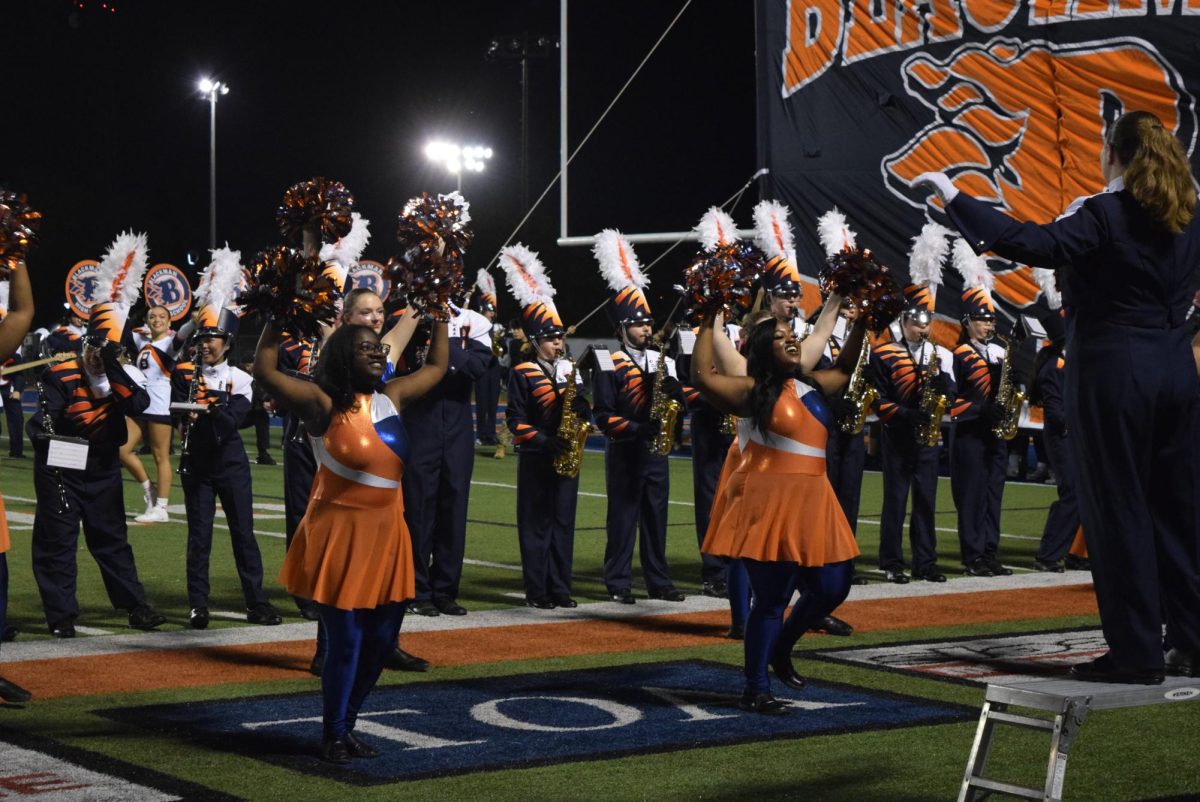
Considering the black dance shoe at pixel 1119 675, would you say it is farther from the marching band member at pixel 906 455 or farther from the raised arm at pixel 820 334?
the marching band member at pixel 906 455

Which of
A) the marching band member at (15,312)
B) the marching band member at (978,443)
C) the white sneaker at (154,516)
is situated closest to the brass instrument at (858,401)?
the marching band member at (978,443)

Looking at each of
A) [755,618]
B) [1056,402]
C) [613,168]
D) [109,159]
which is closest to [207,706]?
[755,618]

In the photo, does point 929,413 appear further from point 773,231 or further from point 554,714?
point 554,714

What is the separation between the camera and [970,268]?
513 inches

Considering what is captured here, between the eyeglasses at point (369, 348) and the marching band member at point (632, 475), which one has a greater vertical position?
the eyeglasses at point (369, 348)

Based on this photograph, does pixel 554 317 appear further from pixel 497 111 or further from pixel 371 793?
pixel 497 111

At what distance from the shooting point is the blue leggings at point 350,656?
589 centimetres

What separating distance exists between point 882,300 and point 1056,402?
5250mm

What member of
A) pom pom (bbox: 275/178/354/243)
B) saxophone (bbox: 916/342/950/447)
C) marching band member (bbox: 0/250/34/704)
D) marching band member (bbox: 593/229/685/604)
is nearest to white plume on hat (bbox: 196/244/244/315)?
marching band member (bbox: 593/229/685/604)

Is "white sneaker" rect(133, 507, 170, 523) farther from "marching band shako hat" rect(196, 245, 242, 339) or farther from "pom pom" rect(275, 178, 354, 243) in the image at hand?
"pom pom" rect(275, 178, 354, 243)

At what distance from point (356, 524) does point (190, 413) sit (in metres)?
3.48

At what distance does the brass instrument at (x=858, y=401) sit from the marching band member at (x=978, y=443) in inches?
38.9

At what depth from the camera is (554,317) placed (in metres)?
10.6

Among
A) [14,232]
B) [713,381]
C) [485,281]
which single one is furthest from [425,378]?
[485,281]
